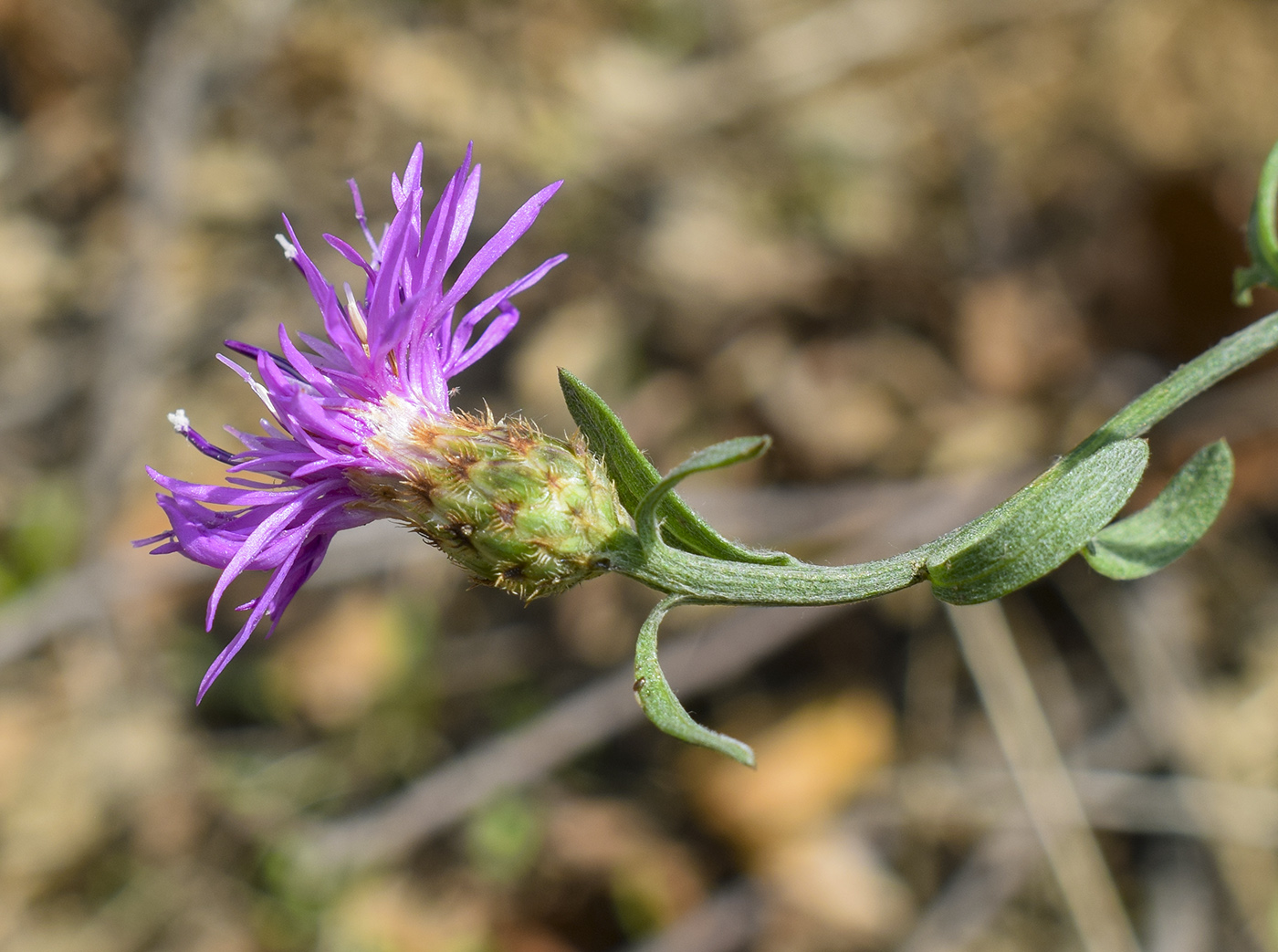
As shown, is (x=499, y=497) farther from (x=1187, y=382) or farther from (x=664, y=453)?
(x=664, y=453)

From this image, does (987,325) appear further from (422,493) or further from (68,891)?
(68,891)

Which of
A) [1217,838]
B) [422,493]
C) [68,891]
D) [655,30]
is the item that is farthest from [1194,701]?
[68,891]

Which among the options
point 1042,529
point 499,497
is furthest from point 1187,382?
point 499,497

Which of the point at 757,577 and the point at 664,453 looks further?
the point at 664,453

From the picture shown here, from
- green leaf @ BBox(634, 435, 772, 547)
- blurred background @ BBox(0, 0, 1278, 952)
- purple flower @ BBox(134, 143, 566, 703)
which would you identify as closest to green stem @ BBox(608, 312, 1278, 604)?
green leaf @ BBox(634, 435, 772, 547)

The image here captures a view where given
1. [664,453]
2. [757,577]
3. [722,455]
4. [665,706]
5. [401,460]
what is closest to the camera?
[722,455]

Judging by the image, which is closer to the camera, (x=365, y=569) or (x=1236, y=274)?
(x=1236, y=274)
